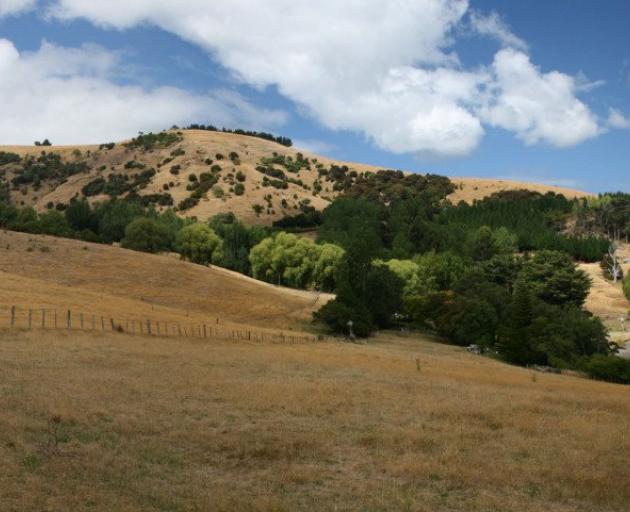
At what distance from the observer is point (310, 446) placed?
19.6 meters

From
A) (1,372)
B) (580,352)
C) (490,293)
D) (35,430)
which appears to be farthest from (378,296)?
(35,430)

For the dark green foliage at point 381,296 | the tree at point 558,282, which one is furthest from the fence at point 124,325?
the tree at point 558,282

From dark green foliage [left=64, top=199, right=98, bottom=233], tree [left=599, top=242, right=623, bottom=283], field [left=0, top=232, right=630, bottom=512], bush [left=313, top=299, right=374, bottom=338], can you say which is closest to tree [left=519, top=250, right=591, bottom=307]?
bush [left=313, top=299, right=374, bottom=338]

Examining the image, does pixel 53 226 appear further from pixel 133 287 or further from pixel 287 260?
pixel 287 260

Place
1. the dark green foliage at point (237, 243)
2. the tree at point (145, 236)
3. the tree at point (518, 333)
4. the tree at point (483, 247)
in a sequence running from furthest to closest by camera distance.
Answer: the tree at point (483, 247) < the dark green foliage at point (237, 243) < the tree at point (145, 236) < the tree at point (518, 333)

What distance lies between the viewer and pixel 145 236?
406 feet

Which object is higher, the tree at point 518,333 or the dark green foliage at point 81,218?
the dark green foliage at point 81,218

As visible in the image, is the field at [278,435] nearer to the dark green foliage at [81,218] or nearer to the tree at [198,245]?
the tree at [198,245]

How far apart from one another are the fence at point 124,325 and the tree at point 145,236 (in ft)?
206

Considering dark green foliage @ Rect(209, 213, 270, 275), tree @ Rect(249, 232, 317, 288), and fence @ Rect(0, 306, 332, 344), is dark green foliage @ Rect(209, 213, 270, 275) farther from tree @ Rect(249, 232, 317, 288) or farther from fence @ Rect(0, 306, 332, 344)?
fence @ Rect(0, 306, 332, 344)

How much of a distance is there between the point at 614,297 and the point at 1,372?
13978 centimetres

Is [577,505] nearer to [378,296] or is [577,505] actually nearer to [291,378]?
[291,378]

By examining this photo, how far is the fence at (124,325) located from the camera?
4703 centimetres

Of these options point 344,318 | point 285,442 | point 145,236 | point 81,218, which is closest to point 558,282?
point 344,318
